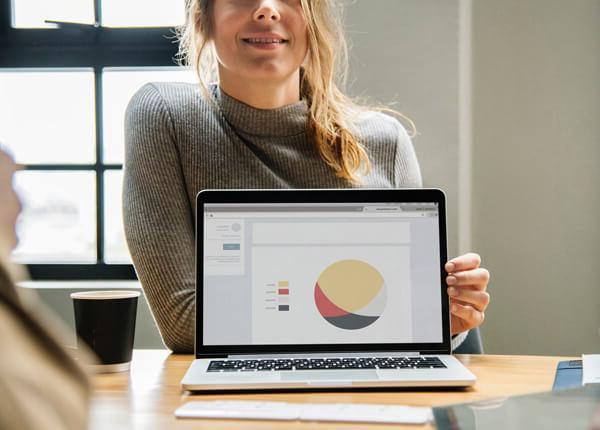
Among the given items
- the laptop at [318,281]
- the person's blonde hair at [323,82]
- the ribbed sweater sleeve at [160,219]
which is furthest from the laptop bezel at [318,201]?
the person's blonde hair at [323,82]

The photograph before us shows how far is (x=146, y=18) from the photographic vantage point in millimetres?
2193

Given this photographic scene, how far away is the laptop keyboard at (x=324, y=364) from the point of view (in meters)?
0.86

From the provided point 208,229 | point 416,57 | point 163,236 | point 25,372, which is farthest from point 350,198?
point 416,57

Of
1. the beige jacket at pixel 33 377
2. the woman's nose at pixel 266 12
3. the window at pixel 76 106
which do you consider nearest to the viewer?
the beige jacket at pixel 33 377

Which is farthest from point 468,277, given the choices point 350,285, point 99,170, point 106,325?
point 99,170

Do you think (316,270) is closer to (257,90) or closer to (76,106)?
(257,90)

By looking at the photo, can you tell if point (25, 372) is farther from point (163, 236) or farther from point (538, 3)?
point (538, 3)

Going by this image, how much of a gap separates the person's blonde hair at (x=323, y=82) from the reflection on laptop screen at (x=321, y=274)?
0.43 metres

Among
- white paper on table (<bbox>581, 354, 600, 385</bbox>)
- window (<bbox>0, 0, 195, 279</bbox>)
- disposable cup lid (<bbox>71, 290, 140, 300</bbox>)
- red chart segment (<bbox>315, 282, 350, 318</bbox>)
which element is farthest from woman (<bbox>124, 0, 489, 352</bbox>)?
window (<bbox>0, 0, 195, 279</bbox>)

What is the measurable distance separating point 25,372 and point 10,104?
2139mm

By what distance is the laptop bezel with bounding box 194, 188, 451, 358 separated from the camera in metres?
0.91

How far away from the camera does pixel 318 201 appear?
3.11ft

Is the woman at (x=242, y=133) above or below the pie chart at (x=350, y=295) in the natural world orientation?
above

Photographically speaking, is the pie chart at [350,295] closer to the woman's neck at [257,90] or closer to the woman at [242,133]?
the woman at [242,133]
